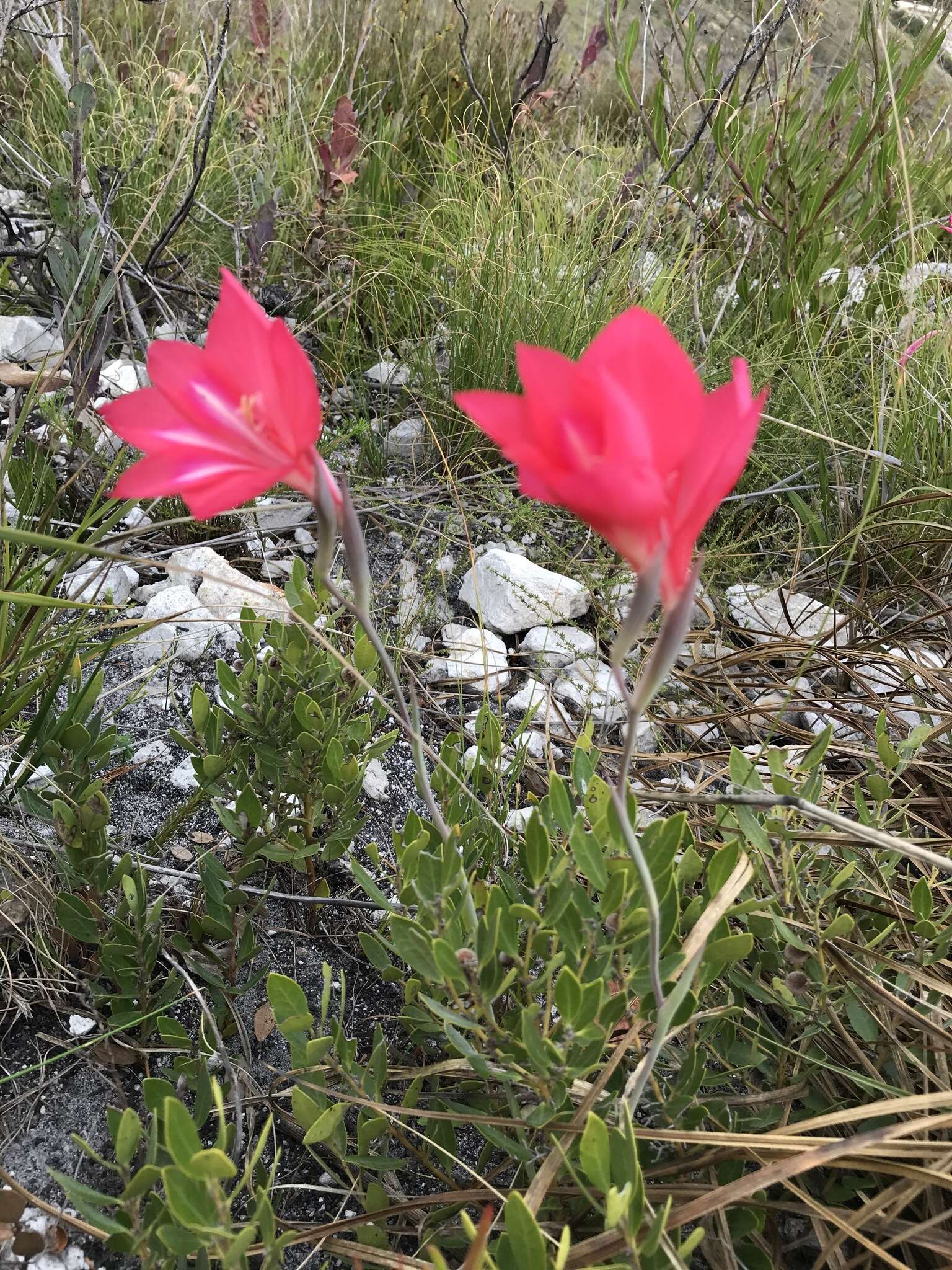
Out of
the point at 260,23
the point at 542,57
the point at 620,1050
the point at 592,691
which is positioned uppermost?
the point at 542,57

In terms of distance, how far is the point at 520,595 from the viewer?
149 centimetres

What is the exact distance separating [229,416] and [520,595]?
1.01 metres

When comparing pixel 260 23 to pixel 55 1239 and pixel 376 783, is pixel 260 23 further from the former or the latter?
pixel 55 1239

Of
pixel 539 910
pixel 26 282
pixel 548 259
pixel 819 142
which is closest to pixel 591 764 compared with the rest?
pixel 539 910

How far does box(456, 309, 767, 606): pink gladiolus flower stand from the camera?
0.42m

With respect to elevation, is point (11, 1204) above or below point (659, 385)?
below

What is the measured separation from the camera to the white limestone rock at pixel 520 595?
1477mm

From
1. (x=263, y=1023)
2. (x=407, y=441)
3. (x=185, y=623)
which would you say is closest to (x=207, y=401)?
(x=263, y=1023)

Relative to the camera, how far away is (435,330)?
2.05 meters

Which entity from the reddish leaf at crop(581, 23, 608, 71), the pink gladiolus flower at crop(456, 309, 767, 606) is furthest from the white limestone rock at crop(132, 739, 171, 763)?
the reddish leaf at crop(581, 23, 608, 71)

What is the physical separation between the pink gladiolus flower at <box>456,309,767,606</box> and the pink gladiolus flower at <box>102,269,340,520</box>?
115 millimetres

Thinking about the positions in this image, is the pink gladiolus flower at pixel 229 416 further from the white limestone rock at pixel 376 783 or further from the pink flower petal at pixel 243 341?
the white limestone rock at pixel 376 783

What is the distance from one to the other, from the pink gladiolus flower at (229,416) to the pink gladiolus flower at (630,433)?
0.12 m

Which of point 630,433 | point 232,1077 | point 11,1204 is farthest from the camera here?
point 232,1077
